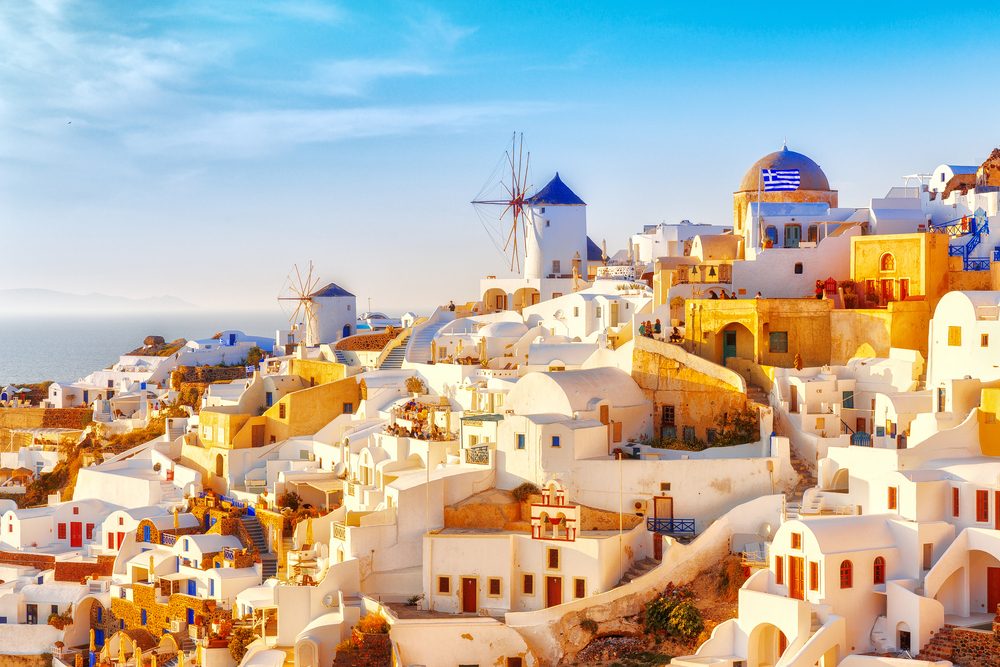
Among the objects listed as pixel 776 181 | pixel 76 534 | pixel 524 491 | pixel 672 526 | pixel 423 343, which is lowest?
pixel 76 534

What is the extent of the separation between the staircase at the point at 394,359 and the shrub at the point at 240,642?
15.5 meters

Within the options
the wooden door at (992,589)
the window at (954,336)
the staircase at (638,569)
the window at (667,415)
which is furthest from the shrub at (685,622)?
the window at (954,336)

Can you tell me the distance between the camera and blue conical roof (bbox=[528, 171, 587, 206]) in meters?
49.1

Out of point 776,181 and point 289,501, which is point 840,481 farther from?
point 776,181

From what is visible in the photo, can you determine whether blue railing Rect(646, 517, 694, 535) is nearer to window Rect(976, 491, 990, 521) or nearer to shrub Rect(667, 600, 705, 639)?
shrub Rect(667, 600, 705, 639)

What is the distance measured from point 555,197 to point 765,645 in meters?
28.8

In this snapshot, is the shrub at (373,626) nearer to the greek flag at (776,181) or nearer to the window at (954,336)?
the window at (954,336)

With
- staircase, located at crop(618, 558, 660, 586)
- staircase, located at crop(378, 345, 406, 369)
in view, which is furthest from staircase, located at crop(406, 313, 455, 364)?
staircase, located at crop(618, 558, 660, 586)

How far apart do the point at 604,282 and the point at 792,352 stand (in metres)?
10.4

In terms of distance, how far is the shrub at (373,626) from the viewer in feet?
80.1

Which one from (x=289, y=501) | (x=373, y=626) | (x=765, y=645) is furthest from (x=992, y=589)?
(x=289, y=501)

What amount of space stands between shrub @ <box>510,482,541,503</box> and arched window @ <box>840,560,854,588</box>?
7.16 metres

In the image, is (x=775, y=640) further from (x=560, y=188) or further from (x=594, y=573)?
(x=560, y=188)

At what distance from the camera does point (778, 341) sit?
31.8m
